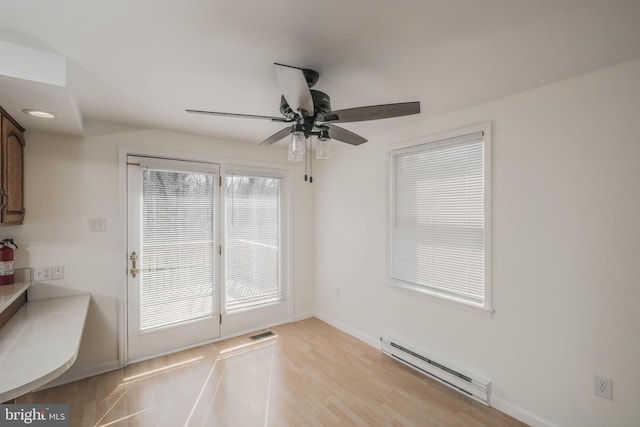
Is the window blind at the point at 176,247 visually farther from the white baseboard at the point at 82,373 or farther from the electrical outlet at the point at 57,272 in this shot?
the electrical outlet at the point at 57,272

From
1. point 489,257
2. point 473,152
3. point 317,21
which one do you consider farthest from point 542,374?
point 317,21

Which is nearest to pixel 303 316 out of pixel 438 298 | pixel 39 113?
pixel 438 298

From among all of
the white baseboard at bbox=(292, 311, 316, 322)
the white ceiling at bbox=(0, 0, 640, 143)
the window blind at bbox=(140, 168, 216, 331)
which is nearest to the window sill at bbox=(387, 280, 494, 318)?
the white baseboard at bbox=(292, 311, 316, 322)

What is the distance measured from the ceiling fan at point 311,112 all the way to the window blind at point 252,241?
1.80m

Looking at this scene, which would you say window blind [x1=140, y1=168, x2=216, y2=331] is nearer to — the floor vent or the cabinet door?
the floor vent

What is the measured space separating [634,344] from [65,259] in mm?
4354

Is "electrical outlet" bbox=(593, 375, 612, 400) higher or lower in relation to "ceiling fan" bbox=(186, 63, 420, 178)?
lower

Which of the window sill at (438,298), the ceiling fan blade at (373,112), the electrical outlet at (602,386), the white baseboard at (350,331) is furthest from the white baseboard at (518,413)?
the ceiling fan blade at (373,112)

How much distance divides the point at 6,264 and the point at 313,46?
2.94 meters

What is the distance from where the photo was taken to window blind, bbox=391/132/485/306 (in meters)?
2.45

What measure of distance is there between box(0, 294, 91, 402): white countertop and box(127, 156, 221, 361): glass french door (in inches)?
24.2

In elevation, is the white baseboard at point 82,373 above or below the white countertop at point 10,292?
below

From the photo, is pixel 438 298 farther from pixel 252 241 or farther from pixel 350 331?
pixel 252 241

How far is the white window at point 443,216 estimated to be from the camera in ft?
7.91
